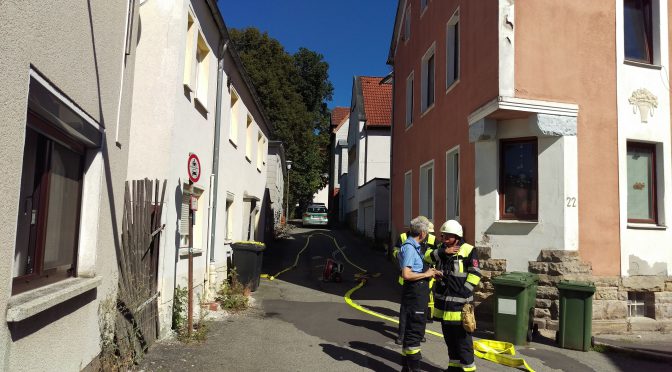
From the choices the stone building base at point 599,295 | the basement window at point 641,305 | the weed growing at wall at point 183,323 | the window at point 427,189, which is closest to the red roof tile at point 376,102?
the window at point 427,189

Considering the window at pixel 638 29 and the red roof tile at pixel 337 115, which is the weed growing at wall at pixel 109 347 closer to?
the window at pixel 638 29

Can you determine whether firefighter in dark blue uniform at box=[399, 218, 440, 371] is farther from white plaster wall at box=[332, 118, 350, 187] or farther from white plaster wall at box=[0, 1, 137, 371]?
white plaster wall at box=[332, 118, 350, 187]

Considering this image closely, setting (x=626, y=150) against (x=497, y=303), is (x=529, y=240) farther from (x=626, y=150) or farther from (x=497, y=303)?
(x=626, y=150)

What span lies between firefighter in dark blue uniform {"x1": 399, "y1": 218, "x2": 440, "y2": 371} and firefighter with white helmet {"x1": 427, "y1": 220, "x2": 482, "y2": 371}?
17 cm

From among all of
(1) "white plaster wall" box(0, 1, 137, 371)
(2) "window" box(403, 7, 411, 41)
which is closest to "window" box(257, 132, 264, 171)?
(2) "window" box(403, 7, 411, 41)

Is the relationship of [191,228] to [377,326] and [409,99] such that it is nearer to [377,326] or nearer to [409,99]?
[377,326]

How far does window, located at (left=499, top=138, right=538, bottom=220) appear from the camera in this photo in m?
9.48

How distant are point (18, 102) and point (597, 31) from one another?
9530 millimetres

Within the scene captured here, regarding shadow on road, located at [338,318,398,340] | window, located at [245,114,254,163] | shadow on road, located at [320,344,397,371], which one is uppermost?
window, located at [245,114,254,163]

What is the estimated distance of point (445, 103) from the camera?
12.0 metres

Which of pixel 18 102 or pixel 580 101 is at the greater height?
pixel 580 101

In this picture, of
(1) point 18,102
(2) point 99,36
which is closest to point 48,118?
(1) point 18,102

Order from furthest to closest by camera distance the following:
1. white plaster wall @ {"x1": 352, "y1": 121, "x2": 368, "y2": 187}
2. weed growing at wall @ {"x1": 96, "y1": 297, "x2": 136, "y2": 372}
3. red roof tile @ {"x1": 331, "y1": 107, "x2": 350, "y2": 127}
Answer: red roof tile @ {"x1": 331, "y1": 107, "x2": 350, "y2": 127} < white plaster wall @ {"x1": 352, "y1": 121, "x2": 368, "y2": 187} < weed growing at wall @ {"x1": 96, "y1": 297, "x2": 136, "y2": 372}

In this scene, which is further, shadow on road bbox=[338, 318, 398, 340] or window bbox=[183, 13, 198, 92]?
shadow on road bbox=[338, 318, 398, 340]
